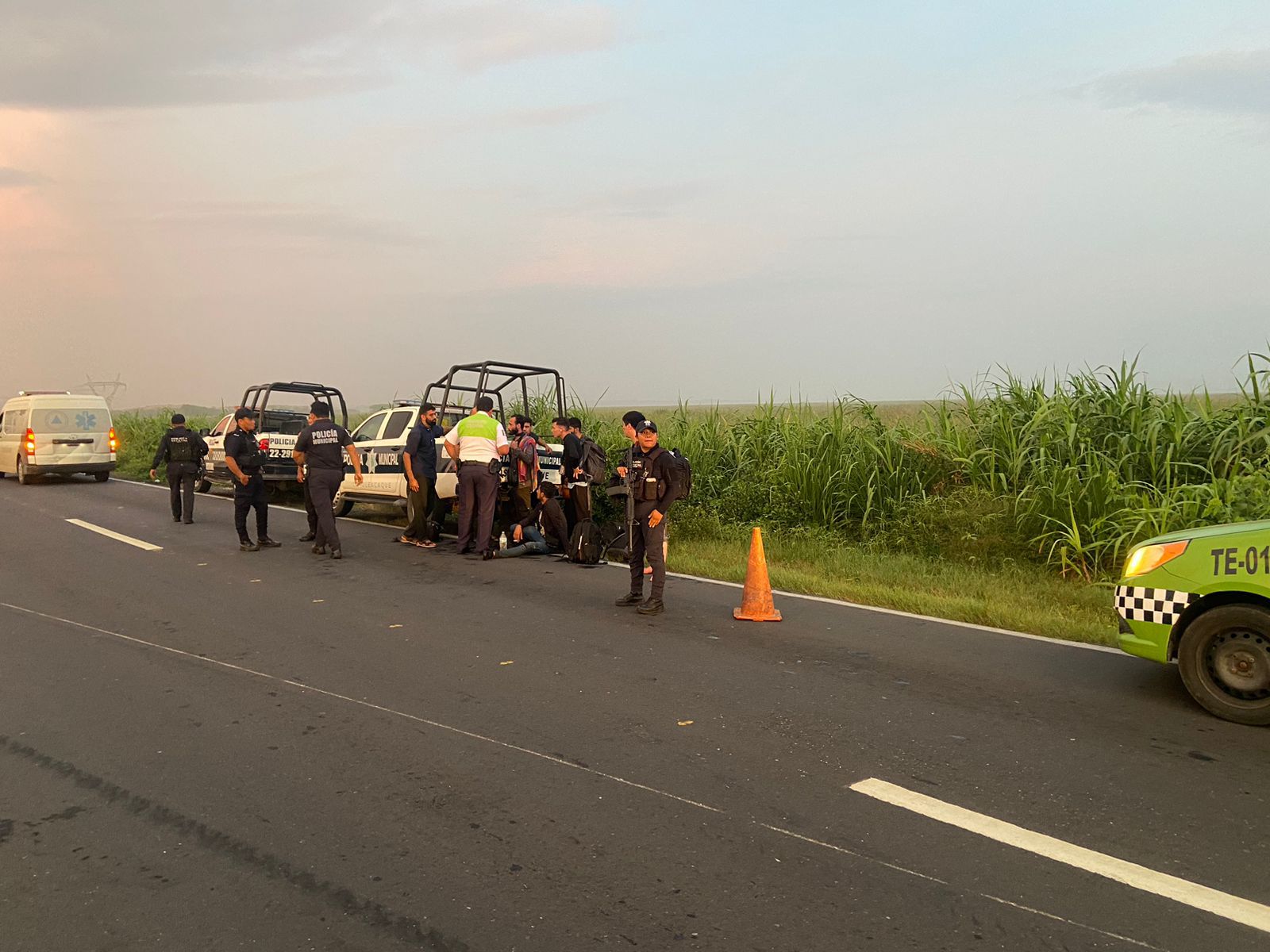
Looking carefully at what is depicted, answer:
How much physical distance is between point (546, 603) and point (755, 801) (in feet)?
16.1

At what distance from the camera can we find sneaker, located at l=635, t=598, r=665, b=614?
8.71m

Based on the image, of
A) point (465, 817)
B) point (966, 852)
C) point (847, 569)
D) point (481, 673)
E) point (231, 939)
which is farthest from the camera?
point (847, 569)

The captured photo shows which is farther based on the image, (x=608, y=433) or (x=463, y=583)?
(x=608, y=433)

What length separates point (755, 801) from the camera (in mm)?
4512

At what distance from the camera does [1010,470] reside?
481 inches

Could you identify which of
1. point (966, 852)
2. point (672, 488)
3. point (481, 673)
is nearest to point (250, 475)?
point (672, 488)

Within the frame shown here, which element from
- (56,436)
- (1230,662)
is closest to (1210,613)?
(1230,662)

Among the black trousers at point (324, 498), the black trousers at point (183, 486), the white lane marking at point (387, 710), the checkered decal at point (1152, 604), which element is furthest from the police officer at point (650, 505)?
the black trousers at point (183, 486)

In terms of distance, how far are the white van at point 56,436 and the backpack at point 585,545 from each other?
15365 mm

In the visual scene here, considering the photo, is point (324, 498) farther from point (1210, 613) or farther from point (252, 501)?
point (1210, 613)

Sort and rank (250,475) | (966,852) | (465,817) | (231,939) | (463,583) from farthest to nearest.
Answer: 1. (250,475)
2. (463,583)
3. (465,817)
4. (966,852)
5. (231,939)

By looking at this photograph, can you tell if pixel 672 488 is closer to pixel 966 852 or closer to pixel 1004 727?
pixel 1004 727

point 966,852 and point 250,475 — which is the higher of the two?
point 250,475

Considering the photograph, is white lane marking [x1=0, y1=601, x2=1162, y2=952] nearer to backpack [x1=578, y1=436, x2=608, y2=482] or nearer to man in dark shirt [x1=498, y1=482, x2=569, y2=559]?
man in dark shirt [x1=498, y1=482, x2=569, y2=559]
